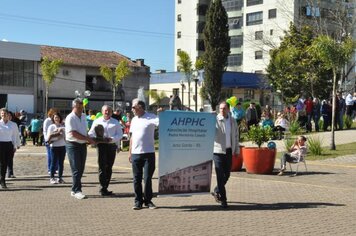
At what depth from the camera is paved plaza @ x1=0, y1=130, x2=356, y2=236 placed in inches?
305

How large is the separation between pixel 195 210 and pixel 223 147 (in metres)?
1.21

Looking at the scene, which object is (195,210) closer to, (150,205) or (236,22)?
(150,205)

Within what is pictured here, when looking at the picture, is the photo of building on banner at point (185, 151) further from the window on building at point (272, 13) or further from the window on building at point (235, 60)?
the window on building at point (235, 60)

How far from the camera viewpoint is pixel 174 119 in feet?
31.7

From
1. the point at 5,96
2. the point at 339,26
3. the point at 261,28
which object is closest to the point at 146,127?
the point at 339,26

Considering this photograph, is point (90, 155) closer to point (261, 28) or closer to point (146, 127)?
point (146, 127)

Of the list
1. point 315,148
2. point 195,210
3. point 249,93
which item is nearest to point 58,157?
point 195,210

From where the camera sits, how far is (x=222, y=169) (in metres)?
9.62

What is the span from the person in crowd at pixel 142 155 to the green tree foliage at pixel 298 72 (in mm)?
33203

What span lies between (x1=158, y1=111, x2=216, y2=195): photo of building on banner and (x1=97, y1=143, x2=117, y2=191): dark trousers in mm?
1593

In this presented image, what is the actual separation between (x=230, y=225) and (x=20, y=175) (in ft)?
28.3

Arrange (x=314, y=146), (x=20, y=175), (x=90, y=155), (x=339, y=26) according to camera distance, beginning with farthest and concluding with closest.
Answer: (x=339, y=26), (x=90, y=155), (x=314, y=146), (x=20, y=175)

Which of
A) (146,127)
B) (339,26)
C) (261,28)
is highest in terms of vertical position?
(261,28)

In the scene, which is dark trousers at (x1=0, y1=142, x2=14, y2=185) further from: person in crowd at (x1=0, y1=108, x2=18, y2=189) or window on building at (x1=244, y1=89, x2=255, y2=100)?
window on building at (x1=244, y1=89, x2=255, y2=100)
